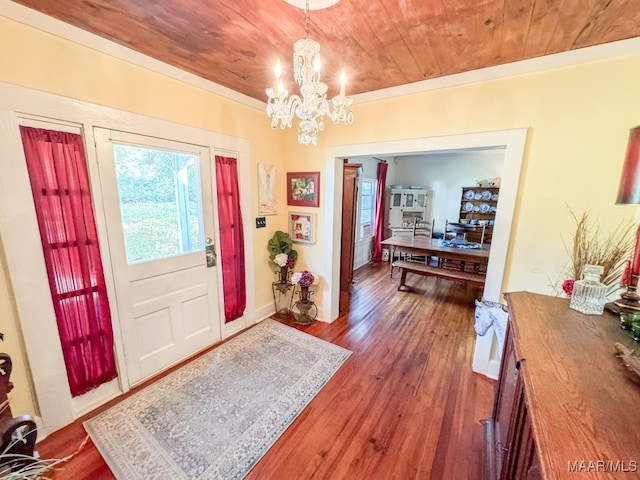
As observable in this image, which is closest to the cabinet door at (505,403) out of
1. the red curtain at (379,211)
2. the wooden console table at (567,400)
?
the wooden console table at (567,400)

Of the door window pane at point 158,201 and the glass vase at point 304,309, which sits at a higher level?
the door window pane at point 158,201

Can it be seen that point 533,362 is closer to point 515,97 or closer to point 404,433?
point 404,433

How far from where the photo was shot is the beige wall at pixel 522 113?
1481mm

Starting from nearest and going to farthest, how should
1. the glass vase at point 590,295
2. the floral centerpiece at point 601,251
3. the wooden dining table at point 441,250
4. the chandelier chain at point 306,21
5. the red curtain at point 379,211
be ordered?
the glass vase at point 590,295 < the chandelier chain at point 306,21 < the floral centerpiece at point 601,251 < the wooden dining table at point 441,250 < the red curtain at point 379,211

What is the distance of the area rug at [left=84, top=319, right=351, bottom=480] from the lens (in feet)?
4.79

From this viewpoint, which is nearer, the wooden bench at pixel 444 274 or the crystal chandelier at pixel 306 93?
the crystal chandelier at pixel 306 93

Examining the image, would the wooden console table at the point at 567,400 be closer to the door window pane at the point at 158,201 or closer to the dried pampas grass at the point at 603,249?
the dried pampas grass at the point at 603,249

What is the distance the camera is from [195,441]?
1587 mm

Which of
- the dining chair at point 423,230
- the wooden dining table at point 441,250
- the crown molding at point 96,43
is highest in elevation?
the crown molding at point 96,43

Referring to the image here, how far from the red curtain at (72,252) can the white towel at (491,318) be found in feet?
9.39

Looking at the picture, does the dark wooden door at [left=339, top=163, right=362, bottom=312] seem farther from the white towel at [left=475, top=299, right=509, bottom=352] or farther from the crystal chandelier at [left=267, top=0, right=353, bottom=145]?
the crystal chandelier at [left=267, top=0, right=353, bottom=145]

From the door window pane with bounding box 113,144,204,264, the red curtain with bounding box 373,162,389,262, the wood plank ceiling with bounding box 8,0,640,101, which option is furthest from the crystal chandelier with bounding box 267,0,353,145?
the red curtain with bounding box 373,162,389,262

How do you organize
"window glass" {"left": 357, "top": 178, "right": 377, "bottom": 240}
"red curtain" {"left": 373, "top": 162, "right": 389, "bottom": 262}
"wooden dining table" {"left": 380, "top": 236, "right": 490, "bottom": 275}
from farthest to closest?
1. "red curtain" {"left": 373, "top": 162, "right": 389, "bottom": 262}
2. "window glass" {"left": 357, "top": 178, "right": 377, "bottom": 240}
3. "wooden dining table" {"left": 380, "top": 236, "right": 490, "bottom": 275}

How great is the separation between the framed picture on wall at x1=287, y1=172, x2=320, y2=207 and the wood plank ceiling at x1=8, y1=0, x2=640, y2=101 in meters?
1.17
